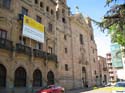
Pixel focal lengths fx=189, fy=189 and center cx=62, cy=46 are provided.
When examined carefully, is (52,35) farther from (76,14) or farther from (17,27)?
(76,14)

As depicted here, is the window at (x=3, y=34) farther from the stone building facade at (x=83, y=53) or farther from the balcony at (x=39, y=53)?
the stone building facade at (x=83, y=53)

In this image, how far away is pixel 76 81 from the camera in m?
38.7

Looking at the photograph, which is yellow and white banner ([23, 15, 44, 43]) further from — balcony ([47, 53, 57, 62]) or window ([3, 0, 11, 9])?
balcony ([47, 53, 57, 62])

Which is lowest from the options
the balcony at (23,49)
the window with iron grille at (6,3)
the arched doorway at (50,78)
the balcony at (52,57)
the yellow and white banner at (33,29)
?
the arched doorway at (50,78)

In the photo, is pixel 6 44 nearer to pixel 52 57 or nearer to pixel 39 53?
pixel 39 53

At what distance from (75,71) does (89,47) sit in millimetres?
12443

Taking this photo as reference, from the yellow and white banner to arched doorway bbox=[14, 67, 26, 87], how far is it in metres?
4.58

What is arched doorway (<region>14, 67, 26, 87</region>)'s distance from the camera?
22.5 meters

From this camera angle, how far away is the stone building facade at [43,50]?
867 inches

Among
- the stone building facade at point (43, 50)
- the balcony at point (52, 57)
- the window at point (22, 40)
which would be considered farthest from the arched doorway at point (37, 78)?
the window at point (22, 40)

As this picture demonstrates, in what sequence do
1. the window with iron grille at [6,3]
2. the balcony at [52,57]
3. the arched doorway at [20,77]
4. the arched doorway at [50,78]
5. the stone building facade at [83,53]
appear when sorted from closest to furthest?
the arched doorway at [20,77], the window with iron grille at [6,3], the balcony at [52,57], the arched doorway at [50,78], the stone building facade at [83,53]

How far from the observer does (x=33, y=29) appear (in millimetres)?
25984

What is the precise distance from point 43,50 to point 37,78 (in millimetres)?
4422

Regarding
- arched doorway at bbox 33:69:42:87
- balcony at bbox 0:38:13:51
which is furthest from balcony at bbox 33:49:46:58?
balcony at bbox 0:38:13:51
